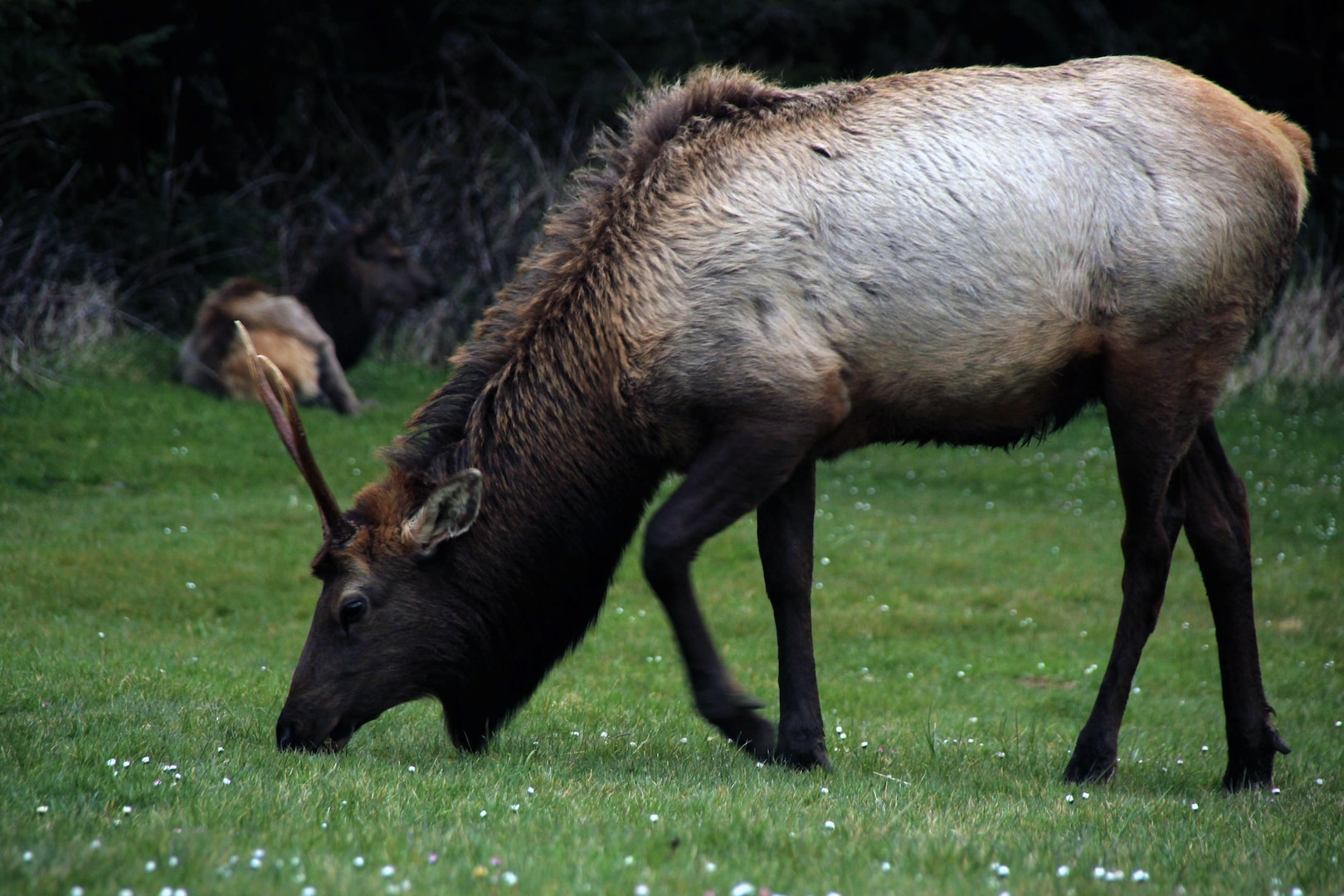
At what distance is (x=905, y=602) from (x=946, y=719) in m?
2.66

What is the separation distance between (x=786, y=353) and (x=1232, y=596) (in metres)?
2.32

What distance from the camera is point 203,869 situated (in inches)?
125

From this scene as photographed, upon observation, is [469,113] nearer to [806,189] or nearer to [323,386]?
[323,386]

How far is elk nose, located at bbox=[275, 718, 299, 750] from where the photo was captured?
16.7 ft

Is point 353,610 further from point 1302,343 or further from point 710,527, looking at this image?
point 1302,343

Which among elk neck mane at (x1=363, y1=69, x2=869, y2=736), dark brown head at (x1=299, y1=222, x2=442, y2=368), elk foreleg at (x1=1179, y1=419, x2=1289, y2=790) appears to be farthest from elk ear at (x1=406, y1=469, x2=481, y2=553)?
dark brown head at (x1=299, y1=222, x2=442, y2=368)

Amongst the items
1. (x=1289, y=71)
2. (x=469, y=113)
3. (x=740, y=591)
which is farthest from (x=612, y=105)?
(x=740, y=591)

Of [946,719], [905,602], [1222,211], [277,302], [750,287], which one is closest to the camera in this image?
[750,287]

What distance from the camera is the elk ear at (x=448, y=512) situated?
506cm

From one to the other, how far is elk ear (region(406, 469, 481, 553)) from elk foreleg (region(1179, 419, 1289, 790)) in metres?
3.02

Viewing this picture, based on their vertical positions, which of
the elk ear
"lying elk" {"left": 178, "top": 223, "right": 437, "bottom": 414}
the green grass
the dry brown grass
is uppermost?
the elk ear

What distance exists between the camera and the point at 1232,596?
5.80 metres

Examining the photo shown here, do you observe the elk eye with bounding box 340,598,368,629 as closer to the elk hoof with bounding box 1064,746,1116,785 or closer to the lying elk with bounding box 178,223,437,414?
the elk hoof with bounding box 1064,746,1116,785

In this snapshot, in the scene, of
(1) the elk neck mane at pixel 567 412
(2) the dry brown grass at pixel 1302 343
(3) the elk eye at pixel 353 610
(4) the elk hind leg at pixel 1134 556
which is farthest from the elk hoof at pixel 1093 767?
(2) the dry brown grass at pixel 1302 343
